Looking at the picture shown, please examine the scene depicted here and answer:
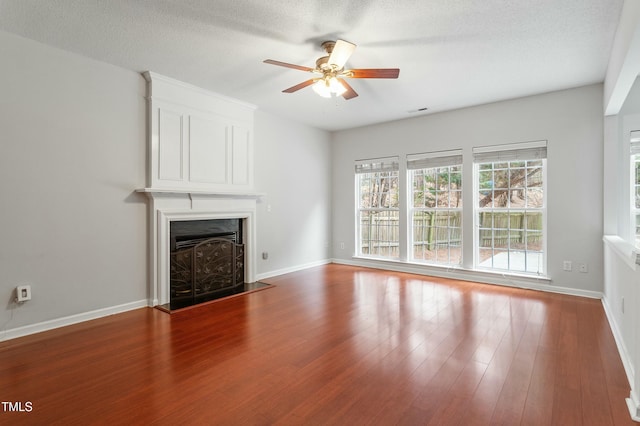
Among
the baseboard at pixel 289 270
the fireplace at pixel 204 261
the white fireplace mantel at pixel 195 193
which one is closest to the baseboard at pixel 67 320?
the fireplace at pixel 204 261

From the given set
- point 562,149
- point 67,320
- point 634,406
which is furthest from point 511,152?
point 67,320

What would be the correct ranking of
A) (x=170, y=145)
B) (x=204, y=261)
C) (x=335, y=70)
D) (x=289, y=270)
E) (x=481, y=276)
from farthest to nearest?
(x=289, y=270), (x=481, y=276), (x=204, y=261), (x=170, y=145), (x=335, y=70)

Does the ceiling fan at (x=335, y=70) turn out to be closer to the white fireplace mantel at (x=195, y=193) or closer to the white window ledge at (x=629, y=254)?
the white fireplace mantel at (x=195, y=193)

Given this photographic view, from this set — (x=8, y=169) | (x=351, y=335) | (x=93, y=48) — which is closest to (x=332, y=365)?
(x=351, y=335)

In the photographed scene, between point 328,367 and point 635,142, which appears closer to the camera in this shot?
point 328,367

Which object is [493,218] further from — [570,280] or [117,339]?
[117,339]

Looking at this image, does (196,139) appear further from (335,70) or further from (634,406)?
(634,406)

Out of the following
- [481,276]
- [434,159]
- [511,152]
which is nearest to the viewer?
[511,152]

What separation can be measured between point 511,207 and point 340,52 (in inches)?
136

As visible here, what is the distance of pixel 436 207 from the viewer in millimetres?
5363

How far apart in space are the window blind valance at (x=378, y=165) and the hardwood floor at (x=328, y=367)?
9.09 ft

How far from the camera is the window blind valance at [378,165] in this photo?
574 centimetres

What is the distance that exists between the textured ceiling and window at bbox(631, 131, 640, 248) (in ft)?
2.88

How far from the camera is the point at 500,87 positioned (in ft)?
13.4
